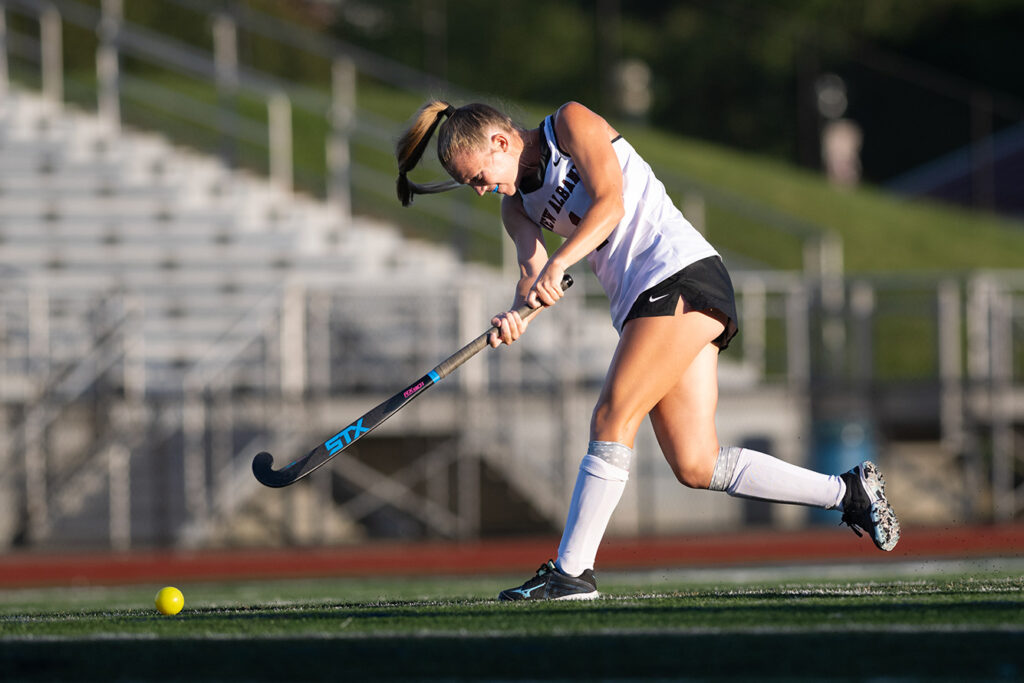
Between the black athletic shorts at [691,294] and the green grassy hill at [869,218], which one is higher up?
the green grassy hill at [869,218]

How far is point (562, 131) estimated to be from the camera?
4.98 metres

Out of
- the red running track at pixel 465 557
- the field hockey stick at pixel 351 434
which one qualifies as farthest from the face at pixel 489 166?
the red running track at pixel 465 557

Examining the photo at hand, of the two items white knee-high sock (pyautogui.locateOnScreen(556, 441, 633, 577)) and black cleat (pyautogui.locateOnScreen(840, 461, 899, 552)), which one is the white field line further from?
black cleat (pyautogui.locateOnScreen(840, 461, 899, 552))

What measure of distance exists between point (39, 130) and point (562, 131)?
13.5 meters

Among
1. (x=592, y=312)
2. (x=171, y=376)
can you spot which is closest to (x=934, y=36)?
(x=592, y=312)

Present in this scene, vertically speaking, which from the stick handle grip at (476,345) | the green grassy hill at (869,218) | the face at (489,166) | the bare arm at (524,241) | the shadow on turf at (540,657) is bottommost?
the shadow on turf at (540,657)

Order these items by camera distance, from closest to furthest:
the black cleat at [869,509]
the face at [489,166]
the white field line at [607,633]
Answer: the white field line at [607,633]
the face at [489,166]
the black cleat at [869,509]

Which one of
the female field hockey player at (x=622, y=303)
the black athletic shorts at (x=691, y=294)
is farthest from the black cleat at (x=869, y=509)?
the black athletic shorts at (x=691, y=294)

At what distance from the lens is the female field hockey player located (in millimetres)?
4879

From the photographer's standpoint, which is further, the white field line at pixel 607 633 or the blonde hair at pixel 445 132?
the blonde hair at pixel 445 132

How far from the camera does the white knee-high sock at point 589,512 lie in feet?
16.0

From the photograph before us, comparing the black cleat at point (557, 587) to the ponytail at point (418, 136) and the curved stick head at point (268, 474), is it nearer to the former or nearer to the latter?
the curved stick head at point (268, 474)

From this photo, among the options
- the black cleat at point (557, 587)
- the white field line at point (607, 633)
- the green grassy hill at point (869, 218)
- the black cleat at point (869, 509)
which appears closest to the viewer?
the white field line at point (607, 633)

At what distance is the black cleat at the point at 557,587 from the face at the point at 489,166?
124 centimetres
